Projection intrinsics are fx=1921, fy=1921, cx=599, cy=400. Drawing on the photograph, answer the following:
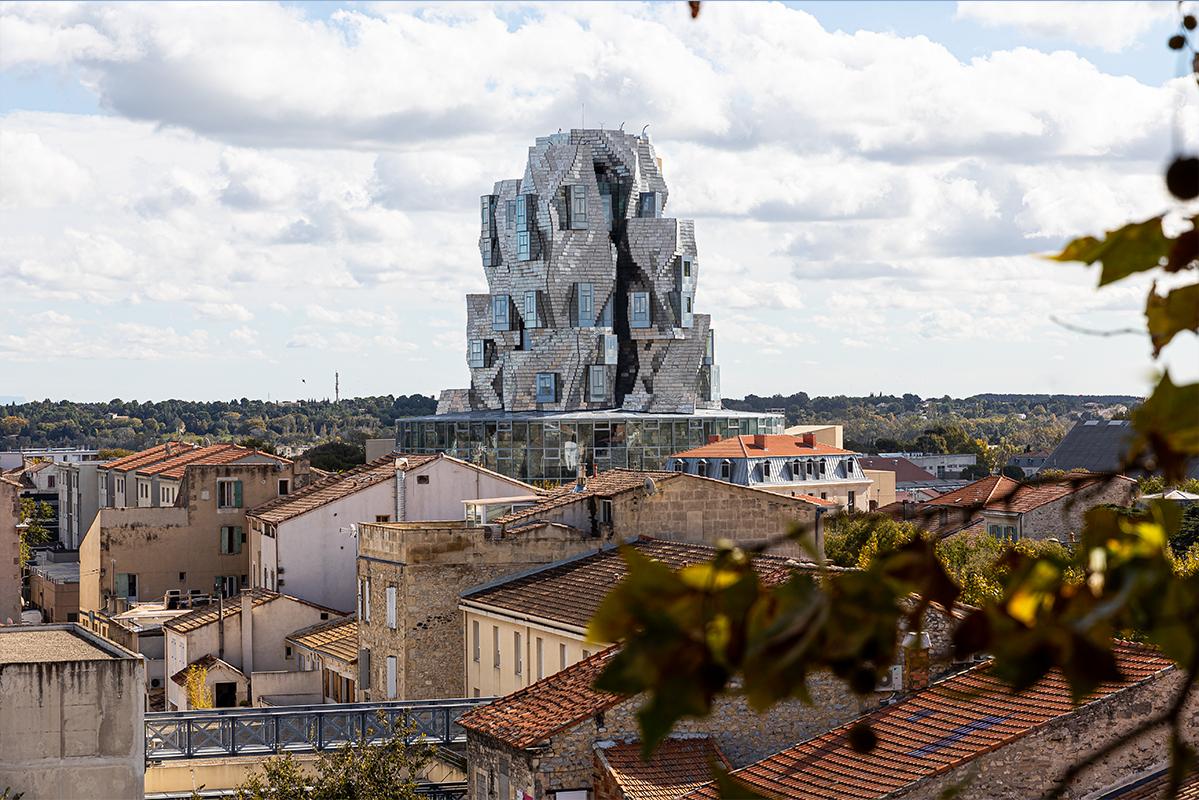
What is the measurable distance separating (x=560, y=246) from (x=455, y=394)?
11.8m

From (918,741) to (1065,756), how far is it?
4.49 feet

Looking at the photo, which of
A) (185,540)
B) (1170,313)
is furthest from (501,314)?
(1170,313)

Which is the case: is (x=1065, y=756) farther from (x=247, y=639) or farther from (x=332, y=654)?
(x=247, y=639)

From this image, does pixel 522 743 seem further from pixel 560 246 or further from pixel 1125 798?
pixel 560 246

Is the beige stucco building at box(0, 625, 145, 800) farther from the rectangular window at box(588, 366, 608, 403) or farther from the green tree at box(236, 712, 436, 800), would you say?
the rectangular window at box(588, 366, 608, 403)

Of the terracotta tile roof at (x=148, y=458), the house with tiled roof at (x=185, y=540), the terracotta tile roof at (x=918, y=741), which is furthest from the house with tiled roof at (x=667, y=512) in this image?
the terracotta tile roof at (x=148, y=458)

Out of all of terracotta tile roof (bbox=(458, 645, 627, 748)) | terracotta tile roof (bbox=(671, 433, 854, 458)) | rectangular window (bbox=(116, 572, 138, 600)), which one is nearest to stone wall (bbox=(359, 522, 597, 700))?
terracotta tile roof (bbox=(458, 645, 627, 748))

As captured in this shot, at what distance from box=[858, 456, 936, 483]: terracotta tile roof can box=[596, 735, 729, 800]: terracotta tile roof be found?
10014 centimetres

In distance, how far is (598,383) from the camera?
303 feet

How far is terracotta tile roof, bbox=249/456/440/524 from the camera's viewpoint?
41.9 m

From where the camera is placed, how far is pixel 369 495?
41.4m

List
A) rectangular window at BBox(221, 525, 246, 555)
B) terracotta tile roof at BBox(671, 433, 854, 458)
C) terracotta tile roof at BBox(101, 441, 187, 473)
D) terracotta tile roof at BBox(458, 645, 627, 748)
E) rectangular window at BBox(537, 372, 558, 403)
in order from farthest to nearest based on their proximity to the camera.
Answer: rectangular window at BBox(537, 372, 558, 403)
terracotta tile roof at BBox(671, 433, 854, 458)
terracotta tile roof at BBox(101, 441, 187, 473)
rectangular window at BBox(221, 525, 246, 555)
terracotta tile roof at BBox(458, 645, 627, 748)

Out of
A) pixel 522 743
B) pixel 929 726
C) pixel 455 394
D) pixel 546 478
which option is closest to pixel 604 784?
pixel 522 743

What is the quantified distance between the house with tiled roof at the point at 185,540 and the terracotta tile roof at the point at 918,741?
3779 cm
